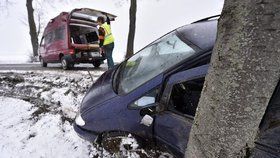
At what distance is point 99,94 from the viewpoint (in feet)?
12.2

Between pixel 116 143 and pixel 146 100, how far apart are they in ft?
1.89

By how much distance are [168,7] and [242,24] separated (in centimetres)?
3519

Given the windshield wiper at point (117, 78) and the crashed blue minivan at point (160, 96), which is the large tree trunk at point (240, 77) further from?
the windshield wiper at point (117, 78)

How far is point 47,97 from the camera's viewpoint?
7.02 m

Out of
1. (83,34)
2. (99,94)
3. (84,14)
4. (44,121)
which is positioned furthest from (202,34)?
(83,34)

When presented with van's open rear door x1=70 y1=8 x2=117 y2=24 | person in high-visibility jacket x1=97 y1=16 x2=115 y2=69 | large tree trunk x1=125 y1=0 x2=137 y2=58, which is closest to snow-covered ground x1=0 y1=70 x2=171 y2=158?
person in high-visibility jacket x1=97 y1=16 x2=115 y2=69

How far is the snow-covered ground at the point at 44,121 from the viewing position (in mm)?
4375

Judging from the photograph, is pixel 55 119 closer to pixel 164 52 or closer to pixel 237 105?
pixel 164 52

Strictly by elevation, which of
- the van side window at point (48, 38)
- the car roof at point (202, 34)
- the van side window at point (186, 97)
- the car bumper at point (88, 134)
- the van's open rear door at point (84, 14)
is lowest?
the van side window at point (48, 38)

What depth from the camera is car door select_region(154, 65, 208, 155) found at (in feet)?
9.06

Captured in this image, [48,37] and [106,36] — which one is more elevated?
[106,36]

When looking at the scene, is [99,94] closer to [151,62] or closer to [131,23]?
[151,62]

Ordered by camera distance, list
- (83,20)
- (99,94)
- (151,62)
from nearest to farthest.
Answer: (151,62), (99,94), (83,20)

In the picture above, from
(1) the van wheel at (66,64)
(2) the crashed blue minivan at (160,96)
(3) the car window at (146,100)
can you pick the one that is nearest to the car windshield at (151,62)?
(2) the crashed blue minivan at (160,96)
